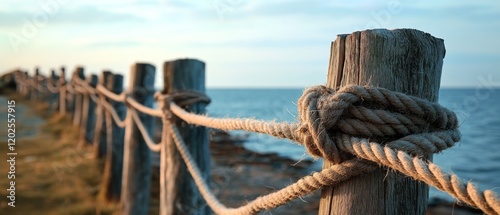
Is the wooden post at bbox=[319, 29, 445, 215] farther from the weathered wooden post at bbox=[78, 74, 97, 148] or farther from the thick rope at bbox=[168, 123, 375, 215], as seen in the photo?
the weathered wooden post at bbox=[78, 74, 97, 148]

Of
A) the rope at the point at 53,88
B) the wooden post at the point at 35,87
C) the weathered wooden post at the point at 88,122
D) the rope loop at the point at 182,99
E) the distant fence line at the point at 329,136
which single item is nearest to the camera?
the distant fence line at the point at 329,136

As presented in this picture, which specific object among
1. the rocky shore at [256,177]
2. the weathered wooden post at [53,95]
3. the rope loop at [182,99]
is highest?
the weathered wooden post at [53,95]

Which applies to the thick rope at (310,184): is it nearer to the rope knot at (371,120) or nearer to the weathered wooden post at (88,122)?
the rope knot at (371,120)

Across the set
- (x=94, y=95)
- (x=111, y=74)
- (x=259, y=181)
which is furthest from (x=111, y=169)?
(x=259, y=181)

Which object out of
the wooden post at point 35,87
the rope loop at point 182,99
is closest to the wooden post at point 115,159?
the rope loop at point 182,99

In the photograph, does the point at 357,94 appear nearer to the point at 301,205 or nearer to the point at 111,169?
the point at 111,169

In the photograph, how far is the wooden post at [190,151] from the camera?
259cm

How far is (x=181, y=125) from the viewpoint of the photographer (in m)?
2.58

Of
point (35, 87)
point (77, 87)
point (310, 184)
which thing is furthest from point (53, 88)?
point (310, 184)

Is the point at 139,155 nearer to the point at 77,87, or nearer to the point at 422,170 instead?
the point at 422,170

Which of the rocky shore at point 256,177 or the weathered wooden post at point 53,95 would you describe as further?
the weathered wooden post at point 53,95

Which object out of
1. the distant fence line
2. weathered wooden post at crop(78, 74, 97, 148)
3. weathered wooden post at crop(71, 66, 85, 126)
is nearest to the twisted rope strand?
the distant fence line

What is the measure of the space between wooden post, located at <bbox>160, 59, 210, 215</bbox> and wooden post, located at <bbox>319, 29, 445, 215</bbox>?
1500mm

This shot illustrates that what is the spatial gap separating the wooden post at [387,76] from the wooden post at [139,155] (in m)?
2.95
